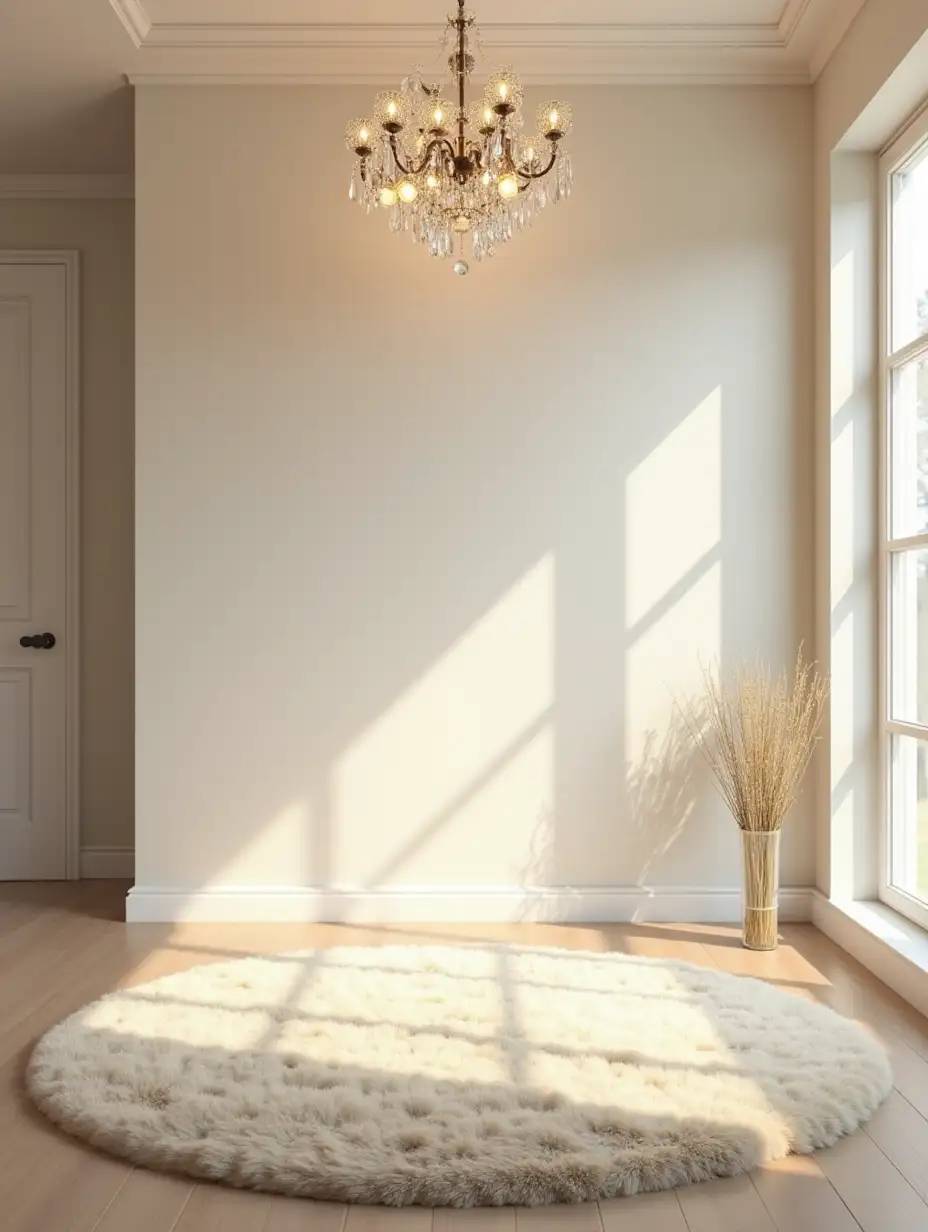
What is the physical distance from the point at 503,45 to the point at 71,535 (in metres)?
2.55

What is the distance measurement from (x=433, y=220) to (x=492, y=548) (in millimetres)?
1262

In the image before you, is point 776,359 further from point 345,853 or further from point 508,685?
point 345,853

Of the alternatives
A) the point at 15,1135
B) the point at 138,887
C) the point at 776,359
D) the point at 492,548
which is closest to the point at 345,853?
the point at 138,887

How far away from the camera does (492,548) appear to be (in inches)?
165

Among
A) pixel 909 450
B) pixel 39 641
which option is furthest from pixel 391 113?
pixel 39 641

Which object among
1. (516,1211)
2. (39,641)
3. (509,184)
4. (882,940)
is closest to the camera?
(516,1211)

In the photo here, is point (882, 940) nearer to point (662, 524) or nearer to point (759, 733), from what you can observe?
point (759, 733)

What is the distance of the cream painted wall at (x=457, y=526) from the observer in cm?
420

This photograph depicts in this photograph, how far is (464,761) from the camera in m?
4.19

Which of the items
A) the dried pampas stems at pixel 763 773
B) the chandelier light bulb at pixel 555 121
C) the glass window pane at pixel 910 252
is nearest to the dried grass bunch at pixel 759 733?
the dried pampas stems at pixel 763 773

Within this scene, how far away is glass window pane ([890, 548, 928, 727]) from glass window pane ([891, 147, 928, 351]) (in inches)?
28.4

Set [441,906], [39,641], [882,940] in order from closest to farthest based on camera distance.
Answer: [882,940] → [441,906] → [39,641]

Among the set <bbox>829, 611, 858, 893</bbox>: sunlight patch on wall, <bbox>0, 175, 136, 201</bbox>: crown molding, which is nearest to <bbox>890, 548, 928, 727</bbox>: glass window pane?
<bbox>829, 611, 858, 893</bbox>: sunlight patch on wall

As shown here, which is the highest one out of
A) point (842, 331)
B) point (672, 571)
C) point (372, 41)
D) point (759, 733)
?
point (372, 41)
